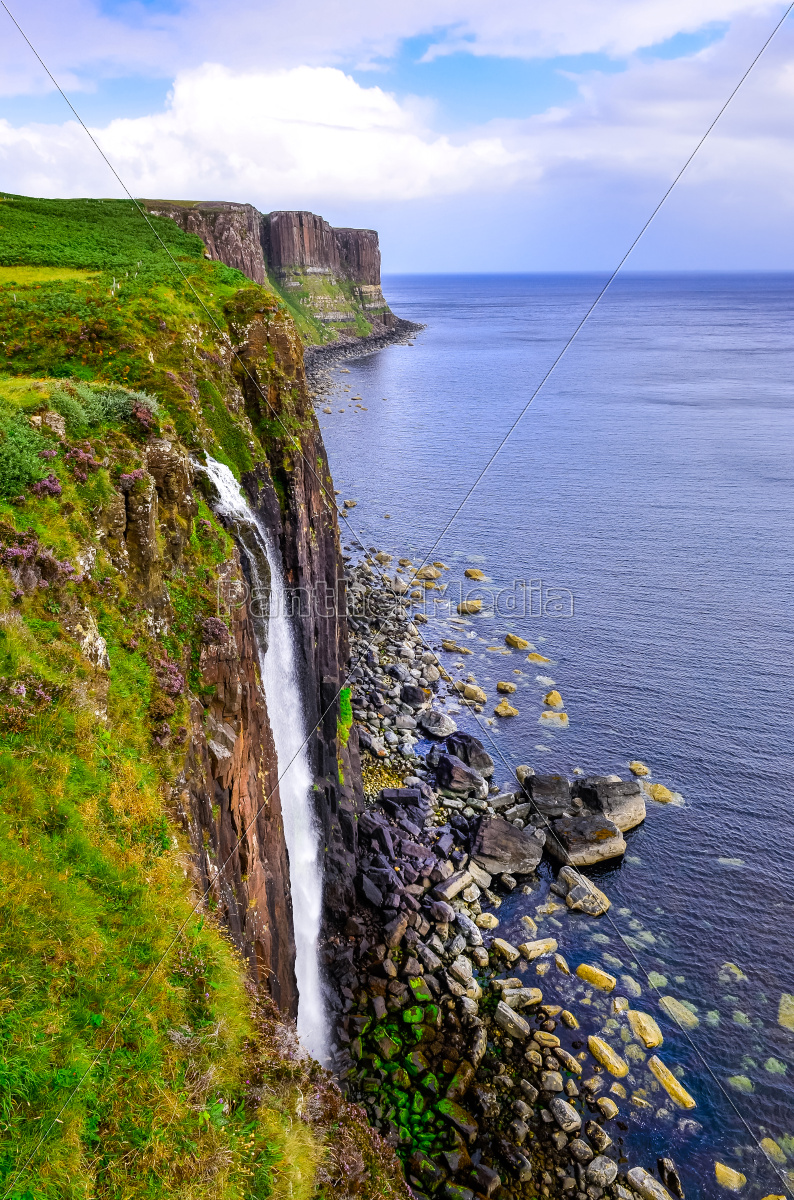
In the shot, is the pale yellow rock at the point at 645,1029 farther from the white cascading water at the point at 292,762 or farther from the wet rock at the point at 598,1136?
the white cascading water at the point at 292,762

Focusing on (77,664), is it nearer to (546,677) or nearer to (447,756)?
(447,756)

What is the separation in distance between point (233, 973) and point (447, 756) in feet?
85.1

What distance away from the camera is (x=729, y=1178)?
20.8 m

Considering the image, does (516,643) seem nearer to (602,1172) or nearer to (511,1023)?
(511,1023)

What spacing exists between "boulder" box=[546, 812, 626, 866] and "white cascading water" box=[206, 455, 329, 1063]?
12.2m

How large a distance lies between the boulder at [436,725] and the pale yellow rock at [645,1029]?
17.8m

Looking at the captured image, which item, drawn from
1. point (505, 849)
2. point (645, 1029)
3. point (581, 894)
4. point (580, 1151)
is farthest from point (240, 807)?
point (581, 894)

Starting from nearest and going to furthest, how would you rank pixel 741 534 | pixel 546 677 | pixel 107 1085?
pixel 107 1085 < pixel 546 677 < pixel 741 534

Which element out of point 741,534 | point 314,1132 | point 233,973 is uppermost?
point 233,973

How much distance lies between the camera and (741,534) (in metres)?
65.8

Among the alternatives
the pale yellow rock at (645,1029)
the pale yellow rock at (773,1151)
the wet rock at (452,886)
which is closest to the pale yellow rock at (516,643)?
the wet rock at (452,886)

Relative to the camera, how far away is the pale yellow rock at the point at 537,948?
89.5ft

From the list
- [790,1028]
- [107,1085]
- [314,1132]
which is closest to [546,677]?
[790,1028]

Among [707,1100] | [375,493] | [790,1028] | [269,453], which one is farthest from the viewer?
[375,493]
